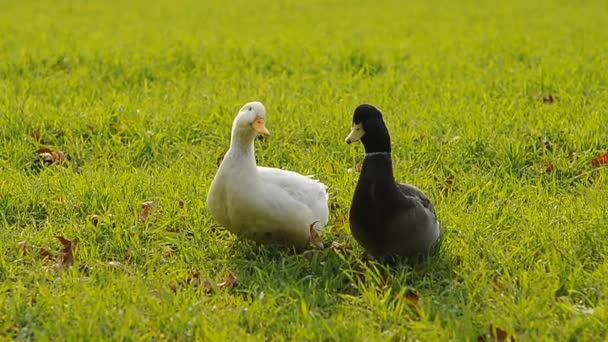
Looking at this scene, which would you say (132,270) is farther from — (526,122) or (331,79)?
(331,79)

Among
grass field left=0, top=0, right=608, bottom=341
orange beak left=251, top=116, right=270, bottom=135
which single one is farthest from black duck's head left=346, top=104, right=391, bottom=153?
grass field left=0, top=0, right=608, bottom=341

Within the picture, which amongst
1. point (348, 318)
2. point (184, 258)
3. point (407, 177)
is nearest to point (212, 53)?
point (407, 177)

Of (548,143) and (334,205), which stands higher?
(548,143)

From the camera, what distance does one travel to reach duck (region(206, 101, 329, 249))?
4352 mm

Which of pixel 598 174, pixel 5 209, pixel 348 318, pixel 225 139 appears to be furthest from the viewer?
pixel 225 139

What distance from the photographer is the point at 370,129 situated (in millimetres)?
4164

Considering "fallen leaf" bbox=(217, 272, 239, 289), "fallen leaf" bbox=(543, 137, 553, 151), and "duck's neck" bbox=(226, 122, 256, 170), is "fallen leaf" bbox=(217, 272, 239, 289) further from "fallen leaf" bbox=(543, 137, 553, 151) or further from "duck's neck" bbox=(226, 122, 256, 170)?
"fallen leaf" bbox=(543, 137, 553, 151)

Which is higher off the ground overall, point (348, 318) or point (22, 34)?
point (348, 318)

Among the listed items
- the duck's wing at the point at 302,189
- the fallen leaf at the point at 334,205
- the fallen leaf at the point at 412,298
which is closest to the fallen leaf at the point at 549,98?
the fallen leaf at the point at 334,205

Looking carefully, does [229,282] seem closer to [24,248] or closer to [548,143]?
[24,248]

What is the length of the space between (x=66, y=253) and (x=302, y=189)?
43.4 inches

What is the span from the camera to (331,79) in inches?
337

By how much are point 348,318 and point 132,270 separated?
106 cm

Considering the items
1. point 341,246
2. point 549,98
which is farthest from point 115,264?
point 549,98
